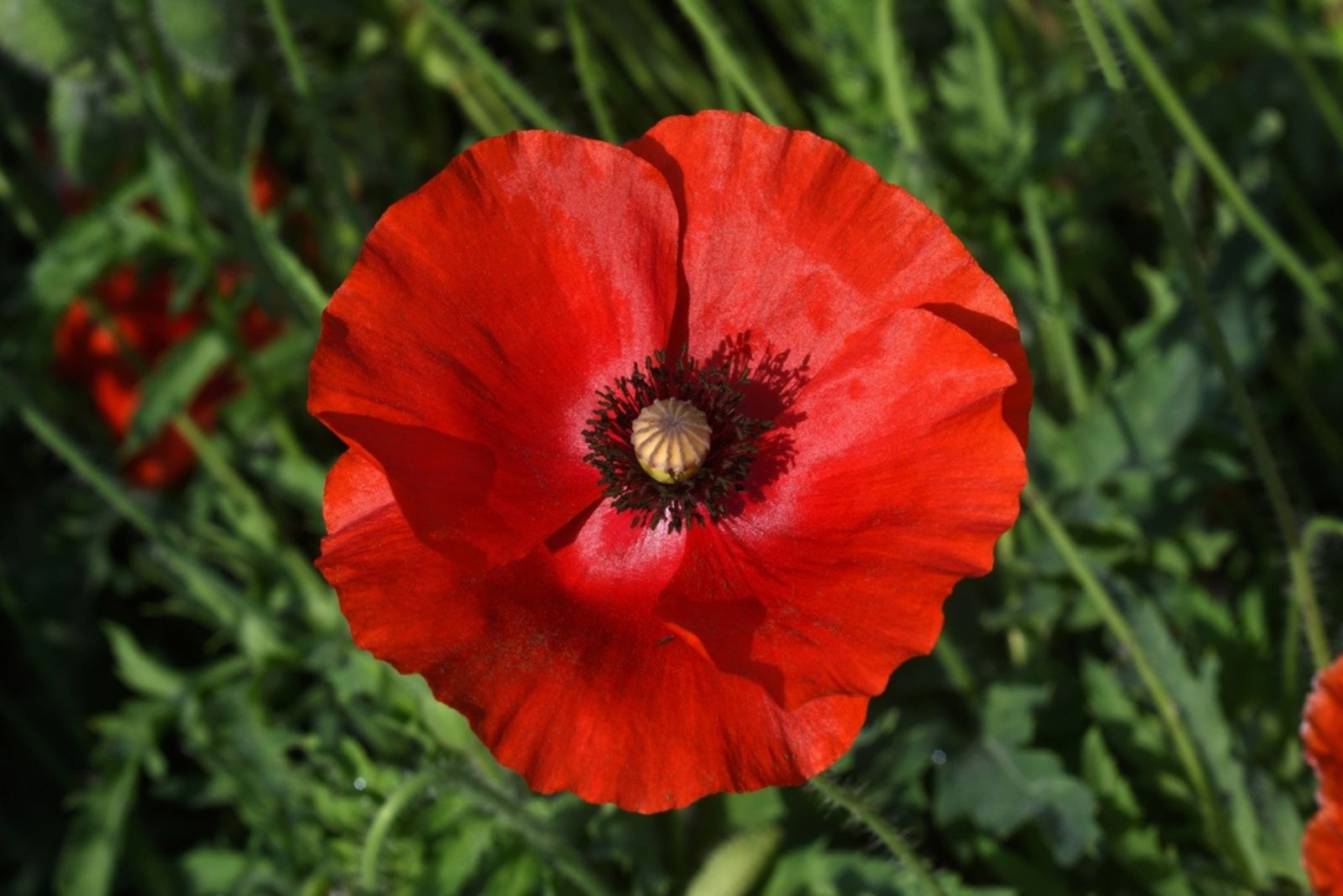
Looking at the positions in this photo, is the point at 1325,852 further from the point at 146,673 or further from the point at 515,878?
the point at 146,673

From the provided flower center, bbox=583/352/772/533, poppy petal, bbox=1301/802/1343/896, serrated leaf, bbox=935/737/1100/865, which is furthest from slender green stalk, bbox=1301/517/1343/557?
flower center, bbox=583/352/772/533

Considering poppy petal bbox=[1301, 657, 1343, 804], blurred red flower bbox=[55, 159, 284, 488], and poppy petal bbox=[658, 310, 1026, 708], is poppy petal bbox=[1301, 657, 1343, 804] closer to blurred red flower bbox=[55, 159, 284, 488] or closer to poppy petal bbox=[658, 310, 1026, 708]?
poppy petal bbox=[658, 310, 1026, 708]

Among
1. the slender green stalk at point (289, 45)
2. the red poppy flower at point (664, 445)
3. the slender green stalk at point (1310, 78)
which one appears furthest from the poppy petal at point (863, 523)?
the slender green stalk at point (1310, 78)

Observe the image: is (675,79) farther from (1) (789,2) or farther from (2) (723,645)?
(2) (723,645)

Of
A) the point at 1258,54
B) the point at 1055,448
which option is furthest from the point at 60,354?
the point at 1258,54

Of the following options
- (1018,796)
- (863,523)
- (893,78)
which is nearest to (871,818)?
(863,523)

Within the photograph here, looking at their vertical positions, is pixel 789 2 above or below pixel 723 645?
above
